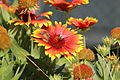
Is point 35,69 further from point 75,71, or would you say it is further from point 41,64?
point 75,71

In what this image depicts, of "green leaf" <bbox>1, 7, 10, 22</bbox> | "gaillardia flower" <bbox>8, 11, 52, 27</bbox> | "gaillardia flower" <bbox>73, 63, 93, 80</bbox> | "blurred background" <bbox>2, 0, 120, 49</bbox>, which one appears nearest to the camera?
"gaillardia flower" <bbox>73, 63, 93, 80</bbox>

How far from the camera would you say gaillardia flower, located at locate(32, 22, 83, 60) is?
0.70 m

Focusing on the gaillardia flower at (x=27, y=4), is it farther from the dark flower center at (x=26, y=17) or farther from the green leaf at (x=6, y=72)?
the green leaf at (x=6, y=72)

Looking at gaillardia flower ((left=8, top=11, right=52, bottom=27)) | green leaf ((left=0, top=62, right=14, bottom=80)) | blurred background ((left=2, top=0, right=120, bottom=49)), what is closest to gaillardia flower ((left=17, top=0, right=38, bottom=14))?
gaillardia flower ((left=8, top=11, right=52, bottom=27))

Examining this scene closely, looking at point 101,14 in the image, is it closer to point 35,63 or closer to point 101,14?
point 101,14

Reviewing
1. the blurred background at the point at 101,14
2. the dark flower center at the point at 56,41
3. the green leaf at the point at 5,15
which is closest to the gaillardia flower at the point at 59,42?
the dark flower center at the point at 56,41

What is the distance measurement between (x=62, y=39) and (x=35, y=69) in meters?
0.10

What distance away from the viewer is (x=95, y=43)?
2.45m

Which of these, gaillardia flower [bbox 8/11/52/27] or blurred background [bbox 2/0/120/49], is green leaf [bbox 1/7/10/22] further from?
blurred background [bbox 2/0/120/49]

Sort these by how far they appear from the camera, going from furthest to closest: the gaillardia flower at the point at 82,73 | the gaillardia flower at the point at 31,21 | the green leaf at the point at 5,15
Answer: the green leaf at the point at 5,15
the gaillardia flower at the point at 31,21
the gaillardia flower at the point at 82,73

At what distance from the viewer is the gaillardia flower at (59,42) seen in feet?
2.31

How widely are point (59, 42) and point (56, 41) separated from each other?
0.01m

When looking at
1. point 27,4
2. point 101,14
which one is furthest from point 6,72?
point 101,14

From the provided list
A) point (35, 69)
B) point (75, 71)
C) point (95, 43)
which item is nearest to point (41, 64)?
point (35, 69)
